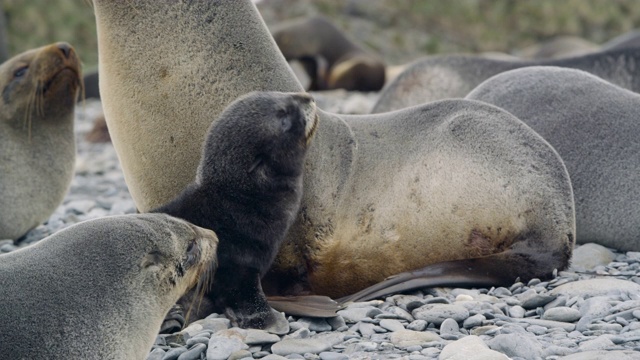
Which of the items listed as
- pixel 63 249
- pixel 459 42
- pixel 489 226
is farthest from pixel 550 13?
pixel 63 249

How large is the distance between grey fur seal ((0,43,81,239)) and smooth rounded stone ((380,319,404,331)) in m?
3.36

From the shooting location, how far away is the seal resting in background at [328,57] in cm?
1558

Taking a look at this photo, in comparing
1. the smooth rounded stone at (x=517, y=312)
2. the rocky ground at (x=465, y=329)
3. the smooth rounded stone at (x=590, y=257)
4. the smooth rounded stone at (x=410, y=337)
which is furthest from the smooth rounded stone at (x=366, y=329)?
the smooth rounded stone at (x=590, y=257)

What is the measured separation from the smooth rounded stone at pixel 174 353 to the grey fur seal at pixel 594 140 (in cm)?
294

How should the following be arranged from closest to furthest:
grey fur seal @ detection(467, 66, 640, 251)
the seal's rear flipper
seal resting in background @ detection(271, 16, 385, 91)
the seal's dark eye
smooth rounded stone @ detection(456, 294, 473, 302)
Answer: smooth rounded stone @ detection(456, 294, 473, 302) → the seal's rear flipper → grey fur seal @ detection(467, 66, 640, 251) → the seal's dark eye → seal resting in background @ detection(271, 16, 385, 91)

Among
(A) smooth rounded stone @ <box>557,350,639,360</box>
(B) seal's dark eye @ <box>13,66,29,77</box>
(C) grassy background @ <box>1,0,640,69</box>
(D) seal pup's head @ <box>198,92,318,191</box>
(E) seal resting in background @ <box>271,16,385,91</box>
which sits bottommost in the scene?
(C) grassy background @ <box>1,0,640,69</box>

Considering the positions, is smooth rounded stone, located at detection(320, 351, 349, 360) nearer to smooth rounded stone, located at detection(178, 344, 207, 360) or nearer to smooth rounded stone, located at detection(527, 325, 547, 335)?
smooth rounded stone, located at detection(178, 344, 207, 360)

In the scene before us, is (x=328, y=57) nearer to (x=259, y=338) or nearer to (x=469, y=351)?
(x=259, y=338)

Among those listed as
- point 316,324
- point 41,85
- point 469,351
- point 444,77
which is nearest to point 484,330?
point 469,351

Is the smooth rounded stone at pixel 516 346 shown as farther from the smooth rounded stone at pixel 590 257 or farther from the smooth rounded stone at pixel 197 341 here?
the smooth rounded stone at pixel 590 257

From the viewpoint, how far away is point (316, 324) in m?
4.25

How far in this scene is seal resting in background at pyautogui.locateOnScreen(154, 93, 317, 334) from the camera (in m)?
4.21

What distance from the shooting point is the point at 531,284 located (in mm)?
4797

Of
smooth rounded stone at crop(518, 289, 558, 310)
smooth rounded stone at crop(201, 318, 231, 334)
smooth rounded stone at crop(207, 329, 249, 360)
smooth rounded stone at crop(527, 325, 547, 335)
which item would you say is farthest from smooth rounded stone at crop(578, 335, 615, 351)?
smooth rounded stone at crop(201, 318, 231, 334)
